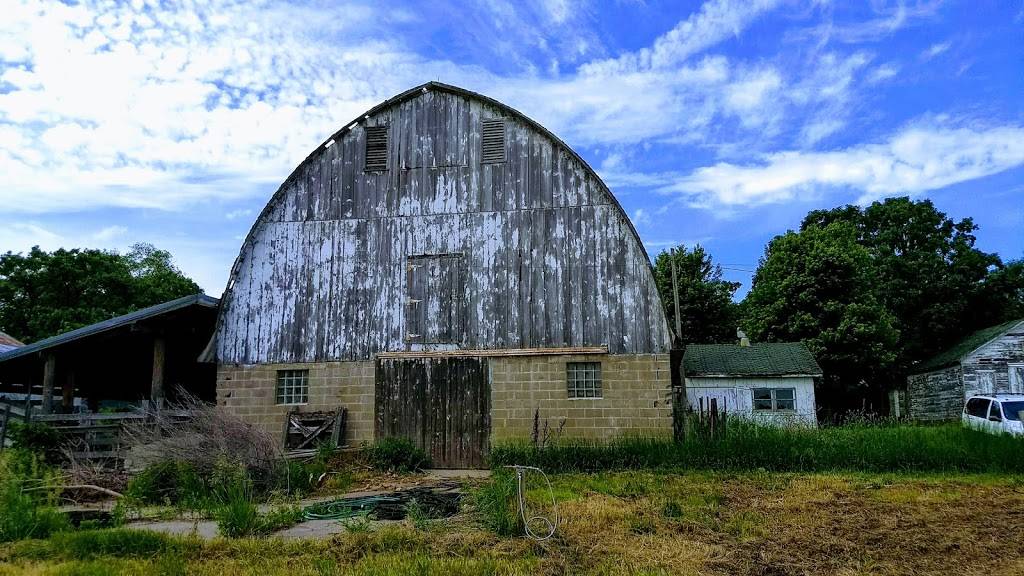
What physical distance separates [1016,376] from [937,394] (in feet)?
10.9

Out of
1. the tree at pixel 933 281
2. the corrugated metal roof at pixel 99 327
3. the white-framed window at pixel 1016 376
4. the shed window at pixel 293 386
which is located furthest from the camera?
the tree at pixel 933 281

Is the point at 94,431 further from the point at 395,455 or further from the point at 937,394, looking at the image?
the point at 937,394

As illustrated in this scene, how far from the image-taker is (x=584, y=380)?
1540cm

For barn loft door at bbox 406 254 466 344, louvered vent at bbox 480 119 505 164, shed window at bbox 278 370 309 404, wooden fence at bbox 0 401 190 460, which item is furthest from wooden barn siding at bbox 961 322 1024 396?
wooden fence at bbox 0 401 190 460

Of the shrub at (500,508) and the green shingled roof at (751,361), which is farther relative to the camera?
the green shingled roof at (751,361)

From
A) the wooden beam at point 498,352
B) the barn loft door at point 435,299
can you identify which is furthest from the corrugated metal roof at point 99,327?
the barn loft door at point 435,299

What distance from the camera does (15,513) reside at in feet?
26.0

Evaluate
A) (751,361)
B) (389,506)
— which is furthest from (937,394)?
(389,506)

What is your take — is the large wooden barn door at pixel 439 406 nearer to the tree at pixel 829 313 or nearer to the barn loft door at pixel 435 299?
the barn loft door at pixel 435 299

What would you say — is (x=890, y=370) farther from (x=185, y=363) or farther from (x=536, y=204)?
(x=185, y=363)

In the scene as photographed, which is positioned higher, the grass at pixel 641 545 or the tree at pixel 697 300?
the tree at pixel 697 300

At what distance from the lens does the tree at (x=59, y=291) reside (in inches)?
1485

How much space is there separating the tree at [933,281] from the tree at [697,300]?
5.40m

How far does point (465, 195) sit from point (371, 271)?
2701 mm
